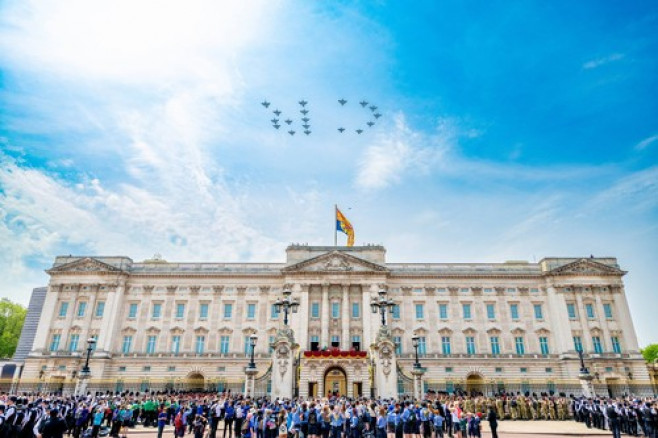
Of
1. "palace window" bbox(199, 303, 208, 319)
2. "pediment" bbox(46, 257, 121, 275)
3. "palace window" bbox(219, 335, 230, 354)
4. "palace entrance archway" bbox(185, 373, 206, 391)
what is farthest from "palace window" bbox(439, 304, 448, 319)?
"pediment" bbox(46, 257, 121, 275)

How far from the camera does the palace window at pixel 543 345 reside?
173ft

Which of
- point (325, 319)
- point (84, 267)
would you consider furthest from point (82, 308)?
point (325, 319)

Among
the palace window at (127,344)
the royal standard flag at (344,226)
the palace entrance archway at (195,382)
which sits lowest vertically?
the palace entrance archway at (195,382)

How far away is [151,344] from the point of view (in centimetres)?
5369

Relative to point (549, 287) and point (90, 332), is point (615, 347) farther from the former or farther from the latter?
point (90, 332)

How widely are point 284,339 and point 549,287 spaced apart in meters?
39.5

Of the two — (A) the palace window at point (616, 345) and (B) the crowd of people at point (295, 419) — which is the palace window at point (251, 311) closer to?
(B) the crowd of people at point (295, 419)

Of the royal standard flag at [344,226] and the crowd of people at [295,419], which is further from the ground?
the royal standard flag at [344,226]

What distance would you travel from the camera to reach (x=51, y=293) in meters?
55.2

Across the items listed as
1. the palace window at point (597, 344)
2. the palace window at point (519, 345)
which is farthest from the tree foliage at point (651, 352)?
the palace window at point (519, 345)

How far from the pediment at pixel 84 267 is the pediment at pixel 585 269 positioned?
59.3 metres

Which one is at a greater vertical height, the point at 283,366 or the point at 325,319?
the point at 325,319

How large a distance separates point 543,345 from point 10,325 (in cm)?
8540

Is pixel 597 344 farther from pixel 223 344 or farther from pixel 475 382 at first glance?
pixel 223 344
